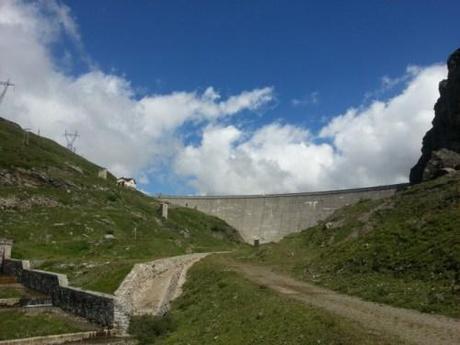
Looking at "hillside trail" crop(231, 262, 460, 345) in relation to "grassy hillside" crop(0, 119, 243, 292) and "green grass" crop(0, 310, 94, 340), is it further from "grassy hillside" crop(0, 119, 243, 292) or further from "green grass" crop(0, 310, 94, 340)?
"grassy hillside" crop(0, 119, 243, 292)

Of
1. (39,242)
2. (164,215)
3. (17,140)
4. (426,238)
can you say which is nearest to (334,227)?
(426,238)

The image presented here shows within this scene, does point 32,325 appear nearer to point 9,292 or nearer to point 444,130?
point 9,292

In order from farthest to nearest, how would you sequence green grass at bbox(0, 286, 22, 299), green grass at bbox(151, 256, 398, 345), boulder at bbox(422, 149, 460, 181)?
boulder at bbox(422, 149, 460, 181), green grass at bbox(0, 286, 22, 299), green grass at bbox(151, 256, 398, 345)

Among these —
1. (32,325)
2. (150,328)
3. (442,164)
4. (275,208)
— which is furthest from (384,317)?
(275,208)

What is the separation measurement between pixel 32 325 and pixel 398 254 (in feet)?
73.9

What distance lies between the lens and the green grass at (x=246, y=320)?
54.0ft

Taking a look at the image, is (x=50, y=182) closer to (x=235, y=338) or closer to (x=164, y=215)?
(x=164, y=215)

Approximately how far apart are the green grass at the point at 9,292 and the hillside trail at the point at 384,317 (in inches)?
878

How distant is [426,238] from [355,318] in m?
12.3

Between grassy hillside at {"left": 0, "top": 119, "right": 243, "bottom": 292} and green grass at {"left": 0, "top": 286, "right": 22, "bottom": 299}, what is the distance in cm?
445

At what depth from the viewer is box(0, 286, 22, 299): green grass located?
38469 mm

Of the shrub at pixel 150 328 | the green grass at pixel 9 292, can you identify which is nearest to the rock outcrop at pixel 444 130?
the shrub at pixel 150 328

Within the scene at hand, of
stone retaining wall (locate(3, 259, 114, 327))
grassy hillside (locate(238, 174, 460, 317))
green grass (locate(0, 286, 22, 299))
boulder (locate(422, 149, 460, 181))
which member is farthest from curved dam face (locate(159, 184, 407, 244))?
green grass (locate(0, 286, 22, 299))

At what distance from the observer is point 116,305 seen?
28.0 metres
